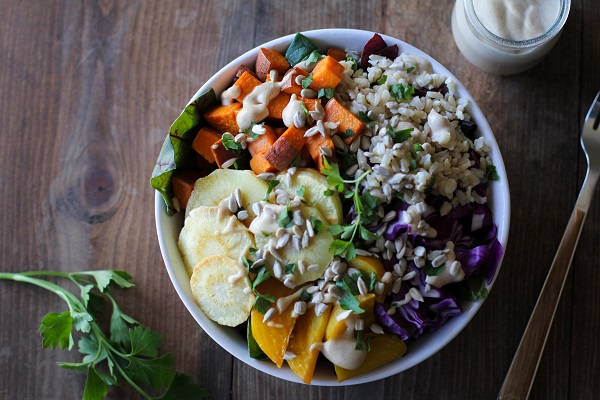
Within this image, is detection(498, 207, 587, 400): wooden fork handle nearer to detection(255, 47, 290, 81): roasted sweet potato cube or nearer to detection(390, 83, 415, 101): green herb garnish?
detection(390, 83, 415, 101): green herb garnish

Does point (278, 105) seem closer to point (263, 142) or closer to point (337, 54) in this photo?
point (263, 142)

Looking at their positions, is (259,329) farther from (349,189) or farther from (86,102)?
(86,102)

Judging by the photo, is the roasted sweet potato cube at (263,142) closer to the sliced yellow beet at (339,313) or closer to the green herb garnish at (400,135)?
the green herb garnish at (400,135)

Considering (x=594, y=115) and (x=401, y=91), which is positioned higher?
(x=401, y=91)

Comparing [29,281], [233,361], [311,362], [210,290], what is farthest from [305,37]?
[29,281]

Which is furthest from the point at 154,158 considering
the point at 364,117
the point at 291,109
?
the point at 364,117

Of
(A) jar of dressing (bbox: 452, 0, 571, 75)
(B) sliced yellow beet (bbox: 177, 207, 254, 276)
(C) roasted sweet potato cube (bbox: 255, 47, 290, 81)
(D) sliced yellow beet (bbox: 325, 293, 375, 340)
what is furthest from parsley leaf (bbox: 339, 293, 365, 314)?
(A) jar of dressing (bbox: 452, 0, 571, 75)

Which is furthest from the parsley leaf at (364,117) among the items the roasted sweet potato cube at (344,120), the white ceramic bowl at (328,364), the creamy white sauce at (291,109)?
the white ceramic bowl at (328,364)
